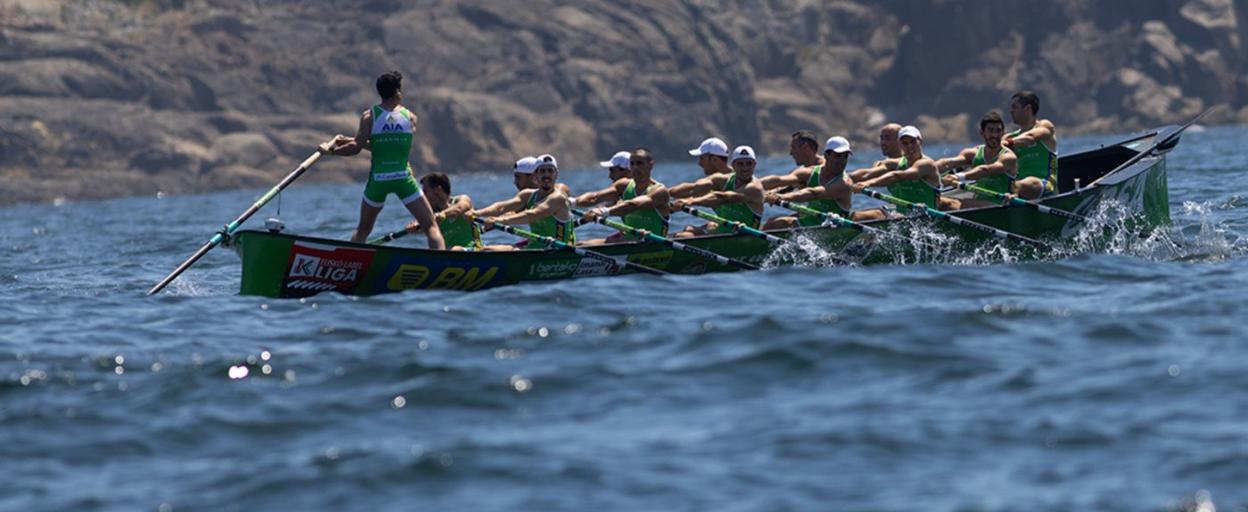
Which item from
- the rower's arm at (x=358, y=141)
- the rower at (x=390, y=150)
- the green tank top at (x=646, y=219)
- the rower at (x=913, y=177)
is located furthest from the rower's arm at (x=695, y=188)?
the rower's arm at (x=358, y=141)

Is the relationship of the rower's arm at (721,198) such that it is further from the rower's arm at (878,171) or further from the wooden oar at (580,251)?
the rower's arm at (878,171)

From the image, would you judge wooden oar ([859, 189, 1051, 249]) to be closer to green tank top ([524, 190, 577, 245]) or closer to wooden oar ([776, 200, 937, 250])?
wooden oar ([776, 200, 937, 250])

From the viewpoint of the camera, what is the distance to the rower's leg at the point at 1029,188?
A: 20.4 metres

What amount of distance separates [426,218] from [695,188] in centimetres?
368

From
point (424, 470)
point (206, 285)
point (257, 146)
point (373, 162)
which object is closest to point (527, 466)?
point (424, 470)

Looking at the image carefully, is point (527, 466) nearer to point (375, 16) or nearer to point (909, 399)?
point (909, 399)

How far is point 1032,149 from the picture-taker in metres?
20.8

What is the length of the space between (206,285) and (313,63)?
9361 centimetres

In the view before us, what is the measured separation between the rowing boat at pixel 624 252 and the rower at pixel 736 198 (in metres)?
0.56

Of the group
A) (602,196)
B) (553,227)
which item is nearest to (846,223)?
(602,196)

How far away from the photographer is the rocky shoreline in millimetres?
103625

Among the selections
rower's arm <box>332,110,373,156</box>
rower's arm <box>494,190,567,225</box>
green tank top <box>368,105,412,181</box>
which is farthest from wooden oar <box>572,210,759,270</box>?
rower's arm <box>332,110,373,156</box>

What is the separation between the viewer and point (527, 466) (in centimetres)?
1028

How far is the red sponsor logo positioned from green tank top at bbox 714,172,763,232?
445 centimetres
